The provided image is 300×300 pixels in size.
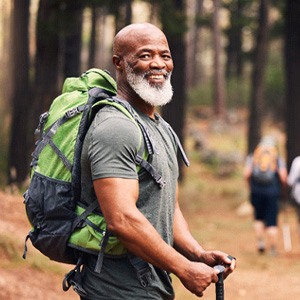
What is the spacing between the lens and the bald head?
382 centimetres

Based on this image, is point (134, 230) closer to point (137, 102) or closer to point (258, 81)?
point (137, 102)

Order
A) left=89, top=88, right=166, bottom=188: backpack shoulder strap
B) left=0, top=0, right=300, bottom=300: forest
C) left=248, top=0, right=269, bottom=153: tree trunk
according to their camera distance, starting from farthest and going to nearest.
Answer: left=248, top=0, right=269, bottom=153: tree trunk < left=0, top=0, right=300, bottom=300: forest < left=89, top=88, right=166, bottom=188: backpack shoulder strap

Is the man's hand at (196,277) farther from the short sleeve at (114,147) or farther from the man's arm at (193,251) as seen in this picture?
the short sleeve at (114,147)

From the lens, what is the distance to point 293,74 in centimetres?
1873

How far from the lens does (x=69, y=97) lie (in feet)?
12.8

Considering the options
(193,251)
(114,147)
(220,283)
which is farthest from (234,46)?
(114,147)

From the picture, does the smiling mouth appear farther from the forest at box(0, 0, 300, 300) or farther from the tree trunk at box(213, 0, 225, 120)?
the tree trunk at box(213, 0, 225, 120)

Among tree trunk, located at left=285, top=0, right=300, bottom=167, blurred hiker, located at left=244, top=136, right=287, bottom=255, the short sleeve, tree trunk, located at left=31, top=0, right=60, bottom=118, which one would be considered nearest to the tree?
tree trunk, located at left=285, top=0, right=300, bottom=167

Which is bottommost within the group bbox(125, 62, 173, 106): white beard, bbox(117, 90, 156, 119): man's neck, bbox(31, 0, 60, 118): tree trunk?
bbox(31, 0, 60, 118): tree trunk

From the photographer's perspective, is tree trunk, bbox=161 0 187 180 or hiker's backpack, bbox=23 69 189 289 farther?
tree trunk, bbox=161 0 187 180

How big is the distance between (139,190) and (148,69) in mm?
558

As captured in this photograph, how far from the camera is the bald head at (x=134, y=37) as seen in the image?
382 centimetres

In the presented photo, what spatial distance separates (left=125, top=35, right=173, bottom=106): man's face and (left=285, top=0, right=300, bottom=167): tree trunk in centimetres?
1508

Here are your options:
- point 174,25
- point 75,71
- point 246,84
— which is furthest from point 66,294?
point 246,84
